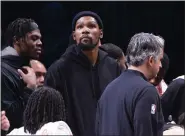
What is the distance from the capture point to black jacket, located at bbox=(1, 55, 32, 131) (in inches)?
180

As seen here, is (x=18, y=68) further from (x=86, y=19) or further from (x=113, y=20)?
(x=113, y=20)

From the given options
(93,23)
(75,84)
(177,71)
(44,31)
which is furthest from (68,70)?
(177,71)

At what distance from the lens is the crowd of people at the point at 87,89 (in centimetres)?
388

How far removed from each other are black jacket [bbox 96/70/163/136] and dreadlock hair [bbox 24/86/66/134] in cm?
30

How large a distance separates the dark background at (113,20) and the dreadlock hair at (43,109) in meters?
2.46

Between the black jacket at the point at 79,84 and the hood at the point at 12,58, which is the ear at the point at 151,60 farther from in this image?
the hood at the point at 12,58

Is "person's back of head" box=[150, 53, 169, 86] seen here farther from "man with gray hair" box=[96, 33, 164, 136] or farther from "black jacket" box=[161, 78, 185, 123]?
"man with gray hair" box=[96, 33, 164, 136]

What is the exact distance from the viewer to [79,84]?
15.5 feet

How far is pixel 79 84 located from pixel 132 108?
919 mm

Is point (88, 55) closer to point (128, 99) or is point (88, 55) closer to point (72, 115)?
point (72, 115)

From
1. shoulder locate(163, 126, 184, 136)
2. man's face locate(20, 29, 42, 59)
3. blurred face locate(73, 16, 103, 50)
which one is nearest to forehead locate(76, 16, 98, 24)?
blurred face locate(73, 16, 103, 50)

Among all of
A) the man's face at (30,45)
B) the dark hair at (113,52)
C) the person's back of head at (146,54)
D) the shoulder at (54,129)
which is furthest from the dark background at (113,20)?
the shoulder at (54,129)

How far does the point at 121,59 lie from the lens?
18.1 ft

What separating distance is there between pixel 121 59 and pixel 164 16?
1663 millimetres
